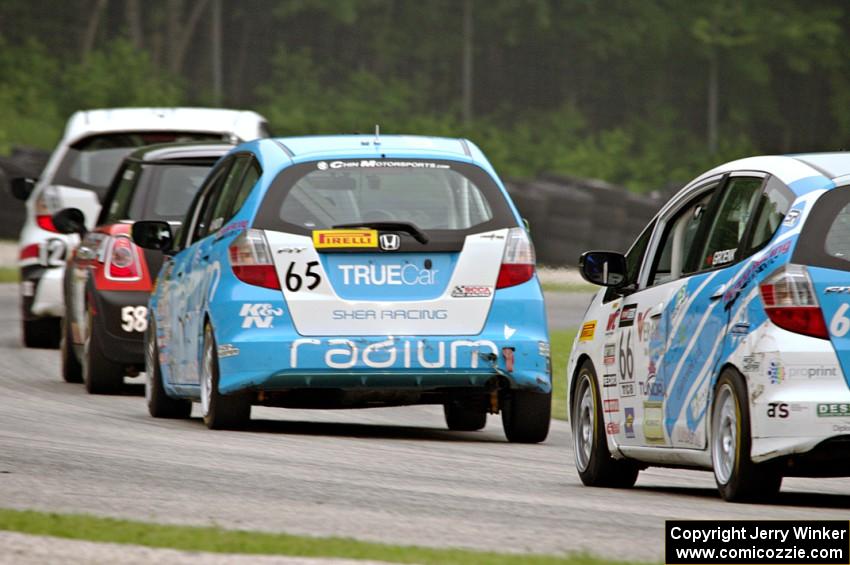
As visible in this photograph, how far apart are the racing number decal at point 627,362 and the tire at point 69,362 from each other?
731 centimetres

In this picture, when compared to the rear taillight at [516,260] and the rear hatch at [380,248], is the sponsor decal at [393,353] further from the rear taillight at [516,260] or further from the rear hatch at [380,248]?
the rear taillight at [516,260]

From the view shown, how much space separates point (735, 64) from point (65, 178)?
45.4m

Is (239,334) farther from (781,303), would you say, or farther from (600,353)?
(781,303)

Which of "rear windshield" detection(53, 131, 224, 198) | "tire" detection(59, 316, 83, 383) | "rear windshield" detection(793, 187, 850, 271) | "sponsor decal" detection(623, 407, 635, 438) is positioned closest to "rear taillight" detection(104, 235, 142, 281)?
"tire" detection(59, 316, 83, 383)

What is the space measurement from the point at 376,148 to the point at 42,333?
8.27 m

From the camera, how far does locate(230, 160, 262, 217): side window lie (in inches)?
497

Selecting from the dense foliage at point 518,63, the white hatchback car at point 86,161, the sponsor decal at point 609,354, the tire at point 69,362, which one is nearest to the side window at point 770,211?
the sponsor decal at point 609,354

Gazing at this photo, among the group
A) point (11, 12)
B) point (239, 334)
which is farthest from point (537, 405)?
Answer: point (11, 12)

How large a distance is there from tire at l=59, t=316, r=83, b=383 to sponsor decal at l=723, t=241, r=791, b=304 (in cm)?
869

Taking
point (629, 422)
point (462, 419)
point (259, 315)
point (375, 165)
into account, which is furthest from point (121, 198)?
point (629, 422)

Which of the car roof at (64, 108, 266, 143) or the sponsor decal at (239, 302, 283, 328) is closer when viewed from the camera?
the sponsor decal at (239, 302, 283, 328)

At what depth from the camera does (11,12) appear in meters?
60.4

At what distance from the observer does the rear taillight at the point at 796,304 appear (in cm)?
858

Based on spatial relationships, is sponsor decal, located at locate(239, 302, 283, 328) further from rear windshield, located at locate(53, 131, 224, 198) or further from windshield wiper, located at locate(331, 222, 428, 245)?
rear windshield, located at locate(53, 131, 224, 198)
